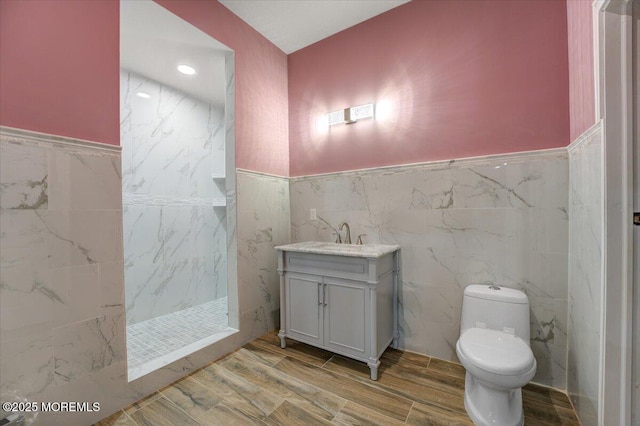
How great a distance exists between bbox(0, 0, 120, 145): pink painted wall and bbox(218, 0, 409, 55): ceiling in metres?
1.06

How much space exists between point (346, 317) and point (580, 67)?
2.07 meters

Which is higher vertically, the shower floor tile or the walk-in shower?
the walk-in shower

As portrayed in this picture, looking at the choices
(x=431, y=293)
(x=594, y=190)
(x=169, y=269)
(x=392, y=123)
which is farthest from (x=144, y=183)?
(x=594, y=190)

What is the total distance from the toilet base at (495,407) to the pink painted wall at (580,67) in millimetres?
1473

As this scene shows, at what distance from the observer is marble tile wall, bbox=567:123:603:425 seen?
121 centimetres

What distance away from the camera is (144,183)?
286 cm

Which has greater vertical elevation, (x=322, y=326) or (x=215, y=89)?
(x=215, y=89)

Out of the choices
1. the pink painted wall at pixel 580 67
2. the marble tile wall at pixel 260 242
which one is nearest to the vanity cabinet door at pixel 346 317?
the marble tile wall at pixel 260 242

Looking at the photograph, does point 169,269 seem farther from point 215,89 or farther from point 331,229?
point 215,89

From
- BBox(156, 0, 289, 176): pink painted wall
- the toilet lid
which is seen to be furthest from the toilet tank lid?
BBox(156, 0, 289, 176): pink painted wall

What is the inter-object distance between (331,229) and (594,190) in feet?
5.94

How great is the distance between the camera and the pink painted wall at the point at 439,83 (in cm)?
172

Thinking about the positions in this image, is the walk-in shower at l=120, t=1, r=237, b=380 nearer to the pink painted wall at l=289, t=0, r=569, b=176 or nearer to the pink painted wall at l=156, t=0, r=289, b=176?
the pink painted wall at l=156, t=0, r=289, b=176

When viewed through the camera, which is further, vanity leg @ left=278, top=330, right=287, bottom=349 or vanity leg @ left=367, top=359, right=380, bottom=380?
vanity leg @ left=278, top=330, right=287, bottom=349
